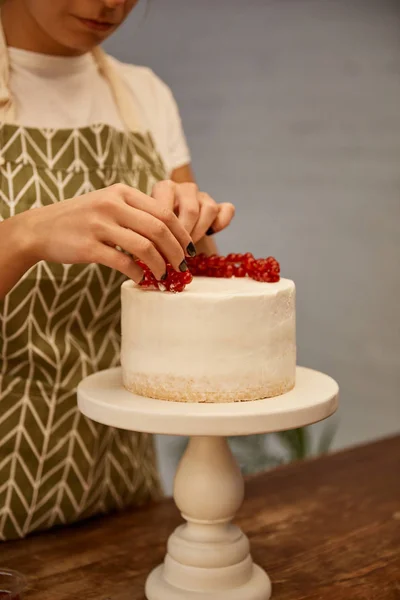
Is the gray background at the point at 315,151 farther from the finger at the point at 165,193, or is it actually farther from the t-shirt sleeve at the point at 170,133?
the finger at the point at 165,193

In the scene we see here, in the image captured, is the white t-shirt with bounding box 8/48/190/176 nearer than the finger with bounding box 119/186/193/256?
No

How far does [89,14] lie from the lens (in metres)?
1.35

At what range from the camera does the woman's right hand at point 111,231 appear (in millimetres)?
1066

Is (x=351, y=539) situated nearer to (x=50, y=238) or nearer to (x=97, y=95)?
(x=50, y=238)

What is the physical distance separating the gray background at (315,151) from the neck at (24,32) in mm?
1916

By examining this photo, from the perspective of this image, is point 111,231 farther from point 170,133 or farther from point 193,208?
point 170,133

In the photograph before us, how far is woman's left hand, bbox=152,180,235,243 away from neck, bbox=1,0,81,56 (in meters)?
0.38

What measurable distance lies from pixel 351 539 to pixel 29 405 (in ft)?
2.02

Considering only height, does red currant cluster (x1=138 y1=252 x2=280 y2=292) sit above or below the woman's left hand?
below

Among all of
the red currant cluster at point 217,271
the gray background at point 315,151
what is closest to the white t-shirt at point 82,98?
the red currant cluster at point 217,271

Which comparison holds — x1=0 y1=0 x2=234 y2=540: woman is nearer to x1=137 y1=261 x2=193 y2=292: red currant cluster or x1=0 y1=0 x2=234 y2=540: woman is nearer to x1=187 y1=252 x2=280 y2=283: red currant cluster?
x1=187 y1=252 x2=280 y2=283: red currant cluster

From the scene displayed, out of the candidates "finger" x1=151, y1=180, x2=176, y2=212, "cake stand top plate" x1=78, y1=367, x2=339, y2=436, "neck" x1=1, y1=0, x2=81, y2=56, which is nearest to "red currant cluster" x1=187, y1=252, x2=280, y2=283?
"finger" x1=151, y1=180, x2=176, y2=212

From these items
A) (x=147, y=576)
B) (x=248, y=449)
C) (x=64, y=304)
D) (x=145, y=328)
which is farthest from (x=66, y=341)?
(x=248, y=449)

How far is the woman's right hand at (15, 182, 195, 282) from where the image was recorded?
107 centimetres
